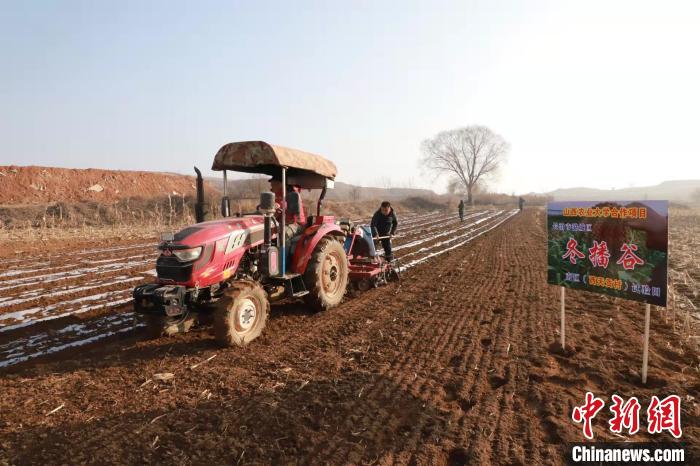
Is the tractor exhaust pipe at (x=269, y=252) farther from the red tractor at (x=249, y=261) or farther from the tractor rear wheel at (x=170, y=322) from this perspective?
the tractor rear wheel at (x=170, y=322)

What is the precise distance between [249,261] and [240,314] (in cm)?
96

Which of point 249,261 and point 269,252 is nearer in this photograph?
point 269,252

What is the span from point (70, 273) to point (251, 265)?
5980 mm

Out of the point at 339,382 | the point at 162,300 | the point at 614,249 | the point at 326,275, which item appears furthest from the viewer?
the point at 326,275

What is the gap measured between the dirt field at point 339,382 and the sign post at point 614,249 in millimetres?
798

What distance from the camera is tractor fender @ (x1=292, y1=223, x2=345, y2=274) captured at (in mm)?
5461

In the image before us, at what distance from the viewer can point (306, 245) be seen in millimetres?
5605

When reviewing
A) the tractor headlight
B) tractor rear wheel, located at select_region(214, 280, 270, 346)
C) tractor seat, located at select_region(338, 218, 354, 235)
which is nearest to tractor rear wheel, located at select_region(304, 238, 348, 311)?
tractor seat, located at select_region(338, 218, 354, 235)

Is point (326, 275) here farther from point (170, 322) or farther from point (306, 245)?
point (170, 322)

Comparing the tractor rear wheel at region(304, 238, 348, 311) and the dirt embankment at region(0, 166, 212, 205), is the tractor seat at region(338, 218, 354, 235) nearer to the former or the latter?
the tractor rear wheel at region(304, 238, 348, 311)

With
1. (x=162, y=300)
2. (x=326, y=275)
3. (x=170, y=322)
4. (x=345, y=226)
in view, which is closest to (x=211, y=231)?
(x=162, y=300)

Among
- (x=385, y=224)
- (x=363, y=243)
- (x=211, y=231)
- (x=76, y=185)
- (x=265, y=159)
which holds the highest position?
(x=76, y=185)

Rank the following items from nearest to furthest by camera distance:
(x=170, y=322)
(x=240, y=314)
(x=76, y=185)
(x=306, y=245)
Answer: (x=170, y=322), (x=240, y=314), (x=306, y=245), (x=76, y=185)

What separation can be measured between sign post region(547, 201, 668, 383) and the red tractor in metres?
3.02
